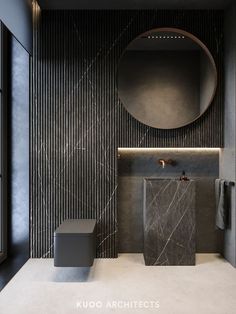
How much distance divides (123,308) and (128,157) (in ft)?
5.91

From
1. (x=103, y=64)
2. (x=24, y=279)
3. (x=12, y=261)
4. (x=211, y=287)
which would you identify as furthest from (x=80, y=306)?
(x=103, y=64)

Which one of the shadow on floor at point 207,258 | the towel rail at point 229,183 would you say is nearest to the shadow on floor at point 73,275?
the shadow on floor at point 207,258

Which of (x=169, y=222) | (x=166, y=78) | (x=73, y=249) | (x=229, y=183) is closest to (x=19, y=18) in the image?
(x=166, y=78)

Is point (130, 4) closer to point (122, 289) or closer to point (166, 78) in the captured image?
point (166, 78)

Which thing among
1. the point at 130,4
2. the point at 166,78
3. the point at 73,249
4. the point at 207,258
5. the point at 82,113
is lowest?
the point at 207,258

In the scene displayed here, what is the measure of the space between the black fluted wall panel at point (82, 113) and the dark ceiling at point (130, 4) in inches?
3.0

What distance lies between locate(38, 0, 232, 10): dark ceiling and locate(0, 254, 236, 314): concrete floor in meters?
2.76

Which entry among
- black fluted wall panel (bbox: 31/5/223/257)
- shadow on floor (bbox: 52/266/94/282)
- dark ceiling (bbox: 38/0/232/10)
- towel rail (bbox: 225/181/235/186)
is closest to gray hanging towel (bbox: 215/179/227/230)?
towel rail (bbox: 225/181/235/186)

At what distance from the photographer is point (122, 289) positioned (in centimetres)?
282

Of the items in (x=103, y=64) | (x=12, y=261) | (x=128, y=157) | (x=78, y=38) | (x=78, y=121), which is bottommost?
(x=12, y=261)

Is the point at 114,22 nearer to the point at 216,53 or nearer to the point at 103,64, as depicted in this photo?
the point at 103,64

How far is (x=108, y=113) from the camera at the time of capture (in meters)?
3.71

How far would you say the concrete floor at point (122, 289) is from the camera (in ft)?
8.16

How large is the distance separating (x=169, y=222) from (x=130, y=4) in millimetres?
2358
